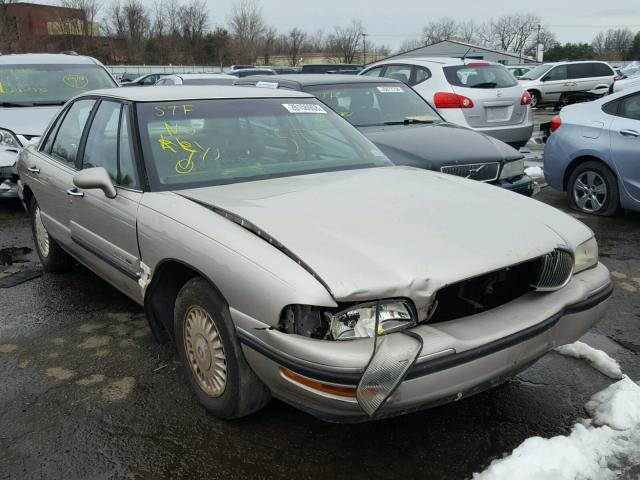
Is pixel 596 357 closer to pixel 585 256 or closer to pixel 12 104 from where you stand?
pixel 585 256

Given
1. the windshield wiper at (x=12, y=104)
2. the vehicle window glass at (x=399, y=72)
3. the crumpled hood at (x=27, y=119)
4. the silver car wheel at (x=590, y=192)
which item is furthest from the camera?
the vehicle window glass at (x=399, y=72)

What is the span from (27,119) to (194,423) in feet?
19.2

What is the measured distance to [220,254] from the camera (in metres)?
2.54

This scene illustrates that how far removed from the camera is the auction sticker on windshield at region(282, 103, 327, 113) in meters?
3.93

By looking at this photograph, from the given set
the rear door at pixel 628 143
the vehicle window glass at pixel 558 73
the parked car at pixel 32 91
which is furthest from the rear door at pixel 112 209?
the vehicle window glass at pixel 558 73

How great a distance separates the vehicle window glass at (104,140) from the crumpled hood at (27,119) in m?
3.61

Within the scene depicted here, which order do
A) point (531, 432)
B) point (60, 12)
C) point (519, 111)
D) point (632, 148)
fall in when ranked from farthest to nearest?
point (60, 12) < point (519, 111) < point (632, 148) < point (531, 432)

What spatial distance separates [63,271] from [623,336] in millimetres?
4198

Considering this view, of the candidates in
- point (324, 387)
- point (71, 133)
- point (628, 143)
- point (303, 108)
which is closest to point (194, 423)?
point (324, 387)

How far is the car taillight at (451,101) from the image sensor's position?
8648mm

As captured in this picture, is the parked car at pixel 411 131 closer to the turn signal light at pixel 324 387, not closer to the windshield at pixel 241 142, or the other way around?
the windshield at pixel 241 142

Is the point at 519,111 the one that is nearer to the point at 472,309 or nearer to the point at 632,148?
the point at 632,148

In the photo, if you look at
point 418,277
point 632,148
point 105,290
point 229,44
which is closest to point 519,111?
point 632,148

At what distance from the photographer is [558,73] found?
21.5 meters
